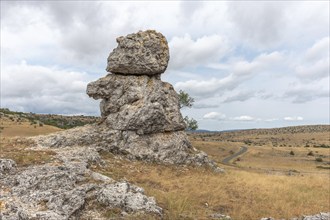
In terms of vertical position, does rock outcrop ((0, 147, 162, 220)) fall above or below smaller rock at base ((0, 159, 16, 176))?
below

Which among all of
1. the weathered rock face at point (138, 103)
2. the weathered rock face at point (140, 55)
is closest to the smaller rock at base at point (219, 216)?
the weathered rock face at point (138, 103)

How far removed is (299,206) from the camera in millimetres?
20719

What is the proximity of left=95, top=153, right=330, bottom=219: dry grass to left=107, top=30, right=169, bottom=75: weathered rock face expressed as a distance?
869 centimetres

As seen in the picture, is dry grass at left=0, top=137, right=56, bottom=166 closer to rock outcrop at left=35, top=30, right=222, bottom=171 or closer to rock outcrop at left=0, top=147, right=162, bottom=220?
rock outcrop at left=35, top=30, right=222, bottom=171

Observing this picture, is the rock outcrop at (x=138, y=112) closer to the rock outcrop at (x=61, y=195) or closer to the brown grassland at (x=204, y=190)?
the brown grassland at (x=204, y=190)

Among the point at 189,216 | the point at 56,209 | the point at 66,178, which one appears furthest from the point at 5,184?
the point at 189,216

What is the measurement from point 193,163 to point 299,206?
10950 mm

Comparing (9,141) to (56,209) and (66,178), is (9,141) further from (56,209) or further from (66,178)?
(56,209)

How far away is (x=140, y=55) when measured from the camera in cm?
3186

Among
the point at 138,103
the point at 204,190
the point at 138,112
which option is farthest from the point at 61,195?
the point at 138,103

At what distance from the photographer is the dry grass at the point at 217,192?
59.6 ft

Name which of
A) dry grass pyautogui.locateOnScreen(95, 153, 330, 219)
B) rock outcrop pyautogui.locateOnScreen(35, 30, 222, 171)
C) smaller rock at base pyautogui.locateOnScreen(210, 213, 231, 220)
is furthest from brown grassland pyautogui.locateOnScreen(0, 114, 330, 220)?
rock outcrop pyautogui.locateOnScreen(35, 30, 222, 171)

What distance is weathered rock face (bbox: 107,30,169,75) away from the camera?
31.9 m

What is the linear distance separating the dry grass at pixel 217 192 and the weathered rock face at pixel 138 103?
3713mm
